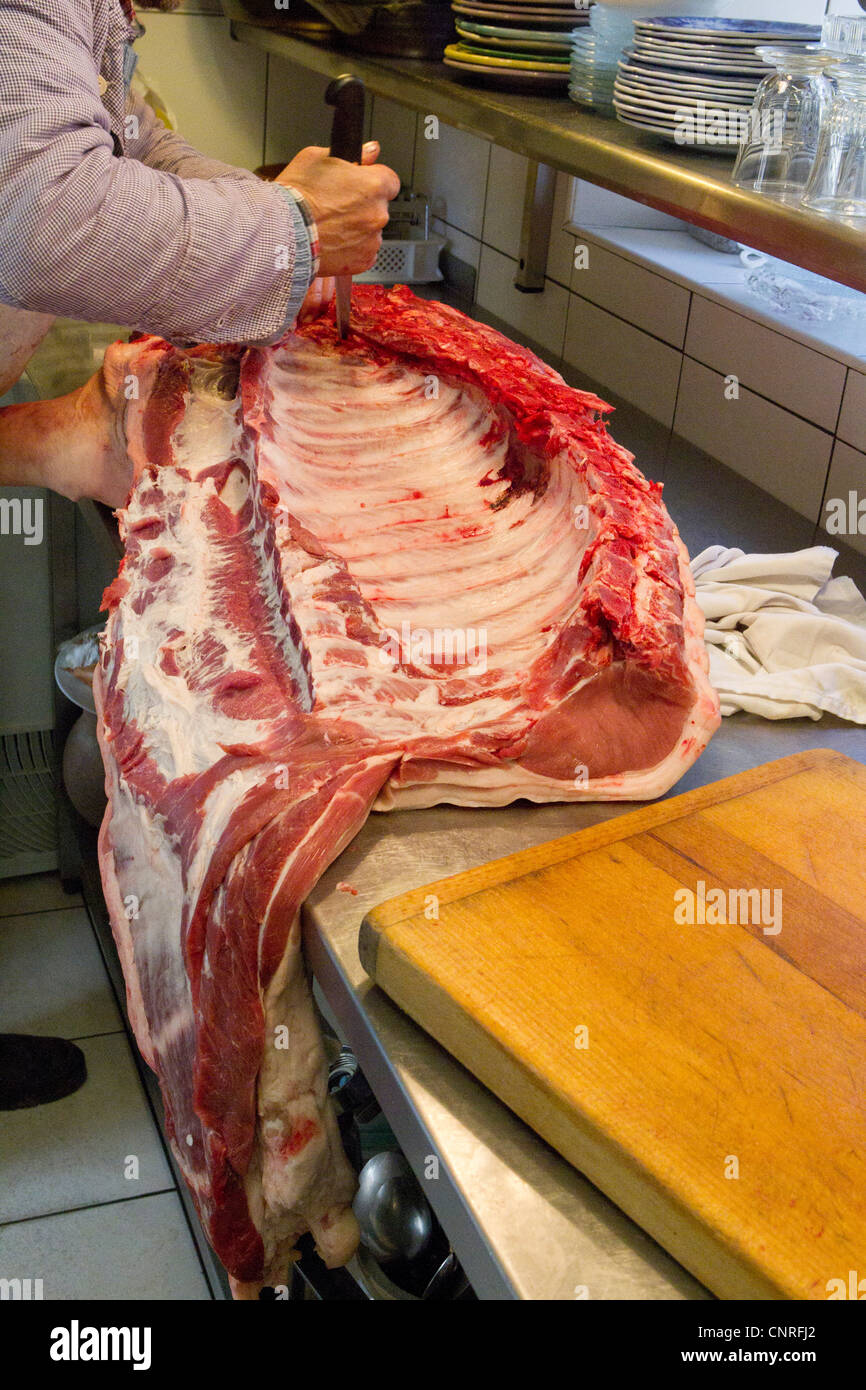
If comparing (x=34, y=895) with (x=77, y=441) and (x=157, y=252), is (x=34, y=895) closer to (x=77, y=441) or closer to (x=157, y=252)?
(x=77, y=441)

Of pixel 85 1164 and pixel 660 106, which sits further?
pixel 85 1164

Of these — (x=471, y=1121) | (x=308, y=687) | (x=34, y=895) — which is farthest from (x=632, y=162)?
(x=34, y=895)

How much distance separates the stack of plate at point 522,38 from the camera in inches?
72.9

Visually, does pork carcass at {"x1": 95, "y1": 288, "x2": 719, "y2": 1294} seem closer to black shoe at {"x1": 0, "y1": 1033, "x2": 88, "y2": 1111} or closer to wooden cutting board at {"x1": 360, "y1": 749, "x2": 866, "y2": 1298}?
wooden cutting board at {"x1": 360, "y1": 749, "x2": 866, "y2": 1298}

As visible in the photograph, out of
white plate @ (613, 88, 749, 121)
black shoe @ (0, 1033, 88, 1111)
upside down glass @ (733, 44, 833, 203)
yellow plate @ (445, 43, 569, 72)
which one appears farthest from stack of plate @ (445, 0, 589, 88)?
black shoe @ (0, 1033, 88, 1111)

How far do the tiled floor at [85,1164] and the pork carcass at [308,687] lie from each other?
43.0 inches

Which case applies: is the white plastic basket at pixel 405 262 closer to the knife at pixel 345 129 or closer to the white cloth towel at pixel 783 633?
the knife at pixel 345 129

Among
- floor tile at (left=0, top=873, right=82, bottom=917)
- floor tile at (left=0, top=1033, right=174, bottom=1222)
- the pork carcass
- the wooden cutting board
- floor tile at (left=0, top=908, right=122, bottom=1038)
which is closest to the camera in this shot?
the wooden cutting board

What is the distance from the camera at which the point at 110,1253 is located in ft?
7.20

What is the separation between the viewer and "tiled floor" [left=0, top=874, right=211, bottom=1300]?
7.05 ft

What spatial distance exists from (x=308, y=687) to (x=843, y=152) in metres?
0.77

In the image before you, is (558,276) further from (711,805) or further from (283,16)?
(711,805)

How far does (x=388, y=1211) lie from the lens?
1723mm

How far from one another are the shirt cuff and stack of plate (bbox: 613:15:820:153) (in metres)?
0.47
